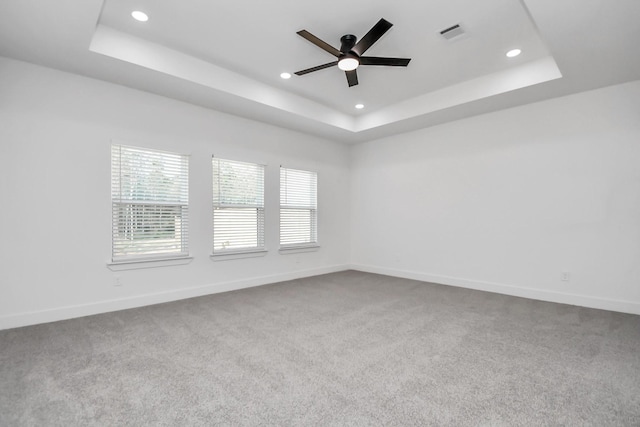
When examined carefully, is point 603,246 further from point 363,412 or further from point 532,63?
point 363,412

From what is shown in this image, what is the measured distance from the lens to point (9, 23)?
2.63 m

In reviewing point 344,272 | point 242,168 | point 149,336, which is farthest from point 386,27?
point 344,272

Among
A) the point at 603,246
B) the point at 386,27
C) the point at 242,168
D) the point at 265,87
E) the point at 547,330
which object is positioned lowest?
the point at 547,330

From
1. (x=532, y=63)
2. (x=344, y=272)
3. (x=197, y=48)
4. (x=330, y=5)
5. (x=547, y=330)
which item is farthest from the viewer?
(x=344, y=272)

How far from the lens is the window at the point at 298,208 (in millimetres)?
5582

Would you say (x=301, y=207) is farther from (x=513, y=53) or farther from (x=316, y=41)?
(x=513, y=53)

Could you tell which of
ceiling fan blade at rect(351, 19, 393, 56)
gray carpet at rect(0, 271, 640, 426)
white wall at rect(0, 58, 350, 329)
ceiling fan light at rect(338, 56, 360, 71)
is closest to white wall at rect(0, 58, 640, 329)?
white wall at rect(0, 58, 350, 329)

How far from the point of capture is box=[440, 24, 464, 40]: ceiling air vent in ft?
10.1

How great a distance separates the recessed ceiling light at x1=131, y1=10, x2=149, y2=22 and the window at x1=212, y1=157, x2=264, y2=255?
198cm

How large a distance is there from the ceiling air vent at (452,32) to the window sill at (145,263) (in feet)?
13.7

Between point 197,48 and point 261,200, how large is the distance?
244cm

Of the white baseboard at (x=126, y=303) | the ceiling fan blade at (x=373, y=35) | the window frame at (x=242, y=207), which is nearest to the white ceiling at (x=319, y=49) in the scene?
the ceiling fan blade at (x=373, y=35)

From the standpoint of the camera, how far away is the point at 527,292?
14.4 feet

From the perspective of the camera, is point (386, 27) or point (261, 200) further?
point (261, 200)
